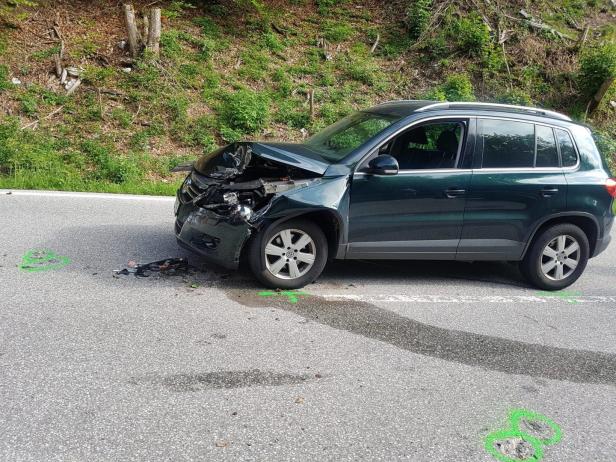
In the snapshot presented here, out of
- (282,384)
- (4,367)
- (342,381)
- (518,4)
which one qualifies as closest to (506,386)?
(342,381)

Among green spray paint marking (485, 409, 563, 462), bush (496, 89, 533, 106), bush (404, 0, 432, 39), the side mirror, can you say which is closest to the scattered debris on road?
the side mirror

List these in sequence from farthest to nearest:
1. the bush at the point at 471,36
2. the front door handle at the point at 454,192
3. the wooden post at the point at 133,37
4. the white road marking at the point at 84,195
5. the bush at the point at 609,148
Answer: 1. the bush at the point at 471,36
2. the bush at the point at 609,148
3. the wooden post at the point at 133,37
4. the white road marking at the point at 84,195
5. the front door handle at the point at 454,192

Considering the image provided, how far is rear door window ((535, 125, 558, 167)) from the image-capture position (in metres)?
6.28

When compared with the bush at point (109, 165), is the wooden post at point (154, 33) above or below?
above

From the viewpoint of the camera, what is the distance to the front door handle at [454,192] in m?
5.89

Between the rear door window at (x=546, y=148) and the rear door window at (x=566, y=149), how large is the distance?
8cm

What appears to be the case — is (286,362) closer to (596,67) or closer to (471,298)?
(471,298)

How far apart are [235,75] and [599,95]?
8.58 metres

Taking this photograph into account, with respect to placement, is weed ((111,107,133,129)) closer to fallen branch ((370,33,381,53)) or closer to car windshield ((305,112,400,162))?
car windshield ((305,112,400,162))

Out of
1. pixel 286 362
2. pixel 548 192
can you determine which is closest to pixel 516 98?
pixel 548 192

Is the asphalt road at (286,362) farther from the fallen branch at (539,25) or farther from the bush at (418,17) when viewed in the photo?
the fallen branch at (539,25)

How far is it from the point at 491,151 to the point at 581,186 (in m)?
1.09

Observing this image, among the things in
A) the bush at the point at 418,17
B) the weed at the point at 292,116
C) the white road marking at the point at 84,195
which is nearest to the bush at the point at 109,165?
the white road marking at the point at 84,195

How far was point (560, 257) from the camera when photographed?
21.3 feet
